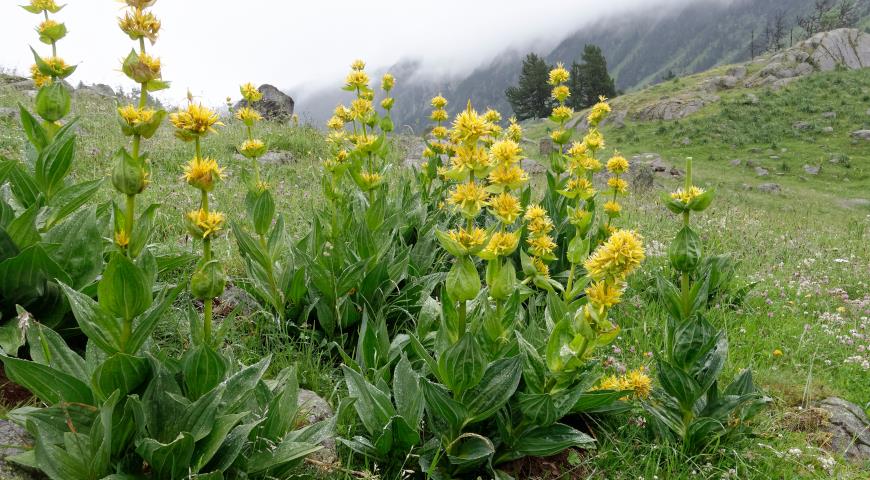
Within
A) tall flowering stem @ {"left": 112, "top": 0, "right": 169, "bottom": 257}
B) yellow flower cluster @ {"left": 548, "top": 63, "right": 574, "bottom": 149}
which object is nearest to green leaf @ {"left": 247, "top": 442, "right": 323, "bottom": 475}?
tall flowering stem @ {"left": 112, "top": 0, "right": 169, "bottom": 257}

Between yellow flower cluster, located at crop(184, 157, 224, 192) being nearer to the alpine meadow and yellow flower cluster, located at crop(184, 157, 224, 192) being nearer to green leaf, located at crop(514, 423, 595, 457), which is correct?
the alpine meadow

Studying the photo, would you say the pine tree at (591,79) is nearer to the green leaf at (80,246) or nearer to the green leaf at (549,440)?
the green leaf at (549,440)

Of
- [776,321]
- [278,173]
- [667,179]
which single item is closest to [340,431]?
[776,321]

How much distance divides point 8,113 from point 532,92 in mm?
52899

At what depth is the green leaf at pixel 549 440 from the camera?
237cm

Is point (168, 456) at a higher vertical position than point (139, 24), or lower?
lower

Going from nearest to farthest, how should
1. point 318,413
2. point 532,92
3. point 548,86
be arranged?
1. point 318,413
2. point 532,92
3. point 548,86

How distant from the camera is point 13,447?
74.0 inches

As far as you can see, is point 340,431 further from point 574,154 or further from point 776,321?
point 776,321

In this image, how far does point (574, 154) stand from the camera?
4090 millimetres

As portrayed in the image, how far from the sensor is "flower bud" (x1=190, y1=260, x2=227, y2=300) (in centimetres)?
189

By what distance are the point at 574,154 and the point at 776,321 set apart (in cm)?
214

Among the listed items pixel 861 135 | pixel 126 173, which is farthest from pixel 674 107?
pixel 126 173

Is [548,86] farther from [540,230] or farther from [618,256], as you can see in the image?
[618,256]
